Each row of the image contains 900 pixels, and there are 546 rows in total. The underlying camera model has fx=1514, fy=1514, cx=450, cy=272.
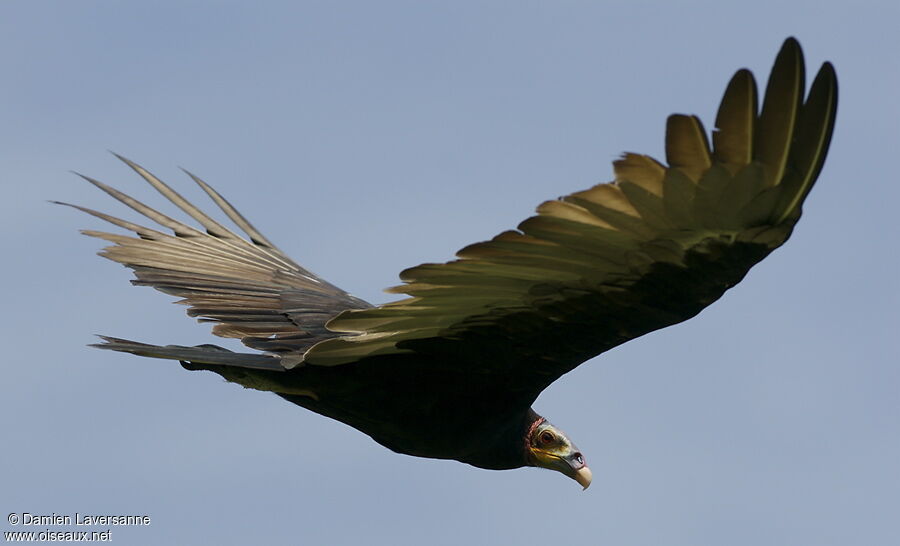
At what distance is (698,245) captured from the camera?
5301 millimetres

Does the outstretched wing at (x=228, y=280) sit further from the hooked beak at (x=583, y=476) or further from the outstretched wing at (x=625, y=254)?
the hooked beak at (x=583, y=476)

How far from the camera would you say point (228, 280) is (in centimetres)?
746

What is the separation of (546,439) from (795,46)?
3.09 meters

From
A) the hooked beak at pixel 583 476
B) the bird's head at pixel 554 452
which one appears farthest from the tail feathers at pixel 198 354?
the hooked beak at pixel 583 476

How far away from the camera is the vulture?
188 inches

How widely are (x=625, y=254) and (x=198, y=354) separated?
1941mm

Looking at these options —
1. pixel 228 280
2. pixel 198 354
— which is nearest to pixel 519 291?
pixel 198 354

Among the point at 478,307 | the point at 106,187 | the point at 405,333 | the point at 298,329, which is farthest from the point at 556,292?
the point at 106,187

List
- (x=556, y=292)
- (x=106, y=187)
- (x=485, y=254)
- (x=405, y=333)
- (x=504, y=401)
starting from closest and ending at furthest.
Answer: (x=485, y=254), (x=556, y=292), (x=405, y=333), (x=504, y=401), (x=106, y=187)

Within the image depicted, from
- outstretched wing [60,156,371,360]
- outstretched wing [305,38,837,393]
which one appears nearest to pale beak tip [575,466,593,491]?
outstretched wing [305,38,837,393]

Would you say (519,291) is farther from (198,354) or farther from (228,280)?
(228,280)

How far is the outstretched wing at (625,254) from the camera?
4.68 metres

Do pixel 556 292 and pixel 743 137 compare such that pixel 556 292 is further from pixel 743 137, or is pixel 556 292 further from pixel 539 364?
pixel 743 137

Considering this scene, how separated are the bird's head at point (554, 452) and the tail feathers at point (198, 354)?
141 centimetres
